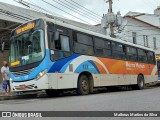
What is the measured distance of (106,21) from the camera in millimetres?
30484

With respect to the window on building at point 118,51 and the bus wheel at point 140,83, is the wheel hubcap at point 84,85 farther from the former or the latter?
the bus wheel at point 140,83

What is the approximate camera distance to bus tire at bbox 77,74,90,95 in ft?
46.3

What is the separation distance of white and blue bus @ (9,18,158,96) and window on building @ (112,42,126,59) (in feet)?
1.64

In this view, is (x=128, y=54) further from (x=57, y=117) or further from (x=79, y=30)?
(x=57, y=117)

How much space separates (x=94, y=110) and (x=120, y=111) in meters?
0.71

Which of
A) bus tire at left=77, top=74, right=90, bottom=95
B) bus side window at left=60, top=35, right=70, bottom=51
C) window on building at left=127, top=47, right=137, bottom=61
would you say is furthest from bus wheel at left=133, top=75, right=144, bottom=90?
bus side window at left=60, top=35, right=70, bottom=51

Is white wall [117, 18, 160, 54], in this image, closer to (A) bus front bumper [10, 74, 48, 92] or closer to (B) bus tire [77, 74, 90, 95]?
(B) bus tire [77, 74, 90, 95]

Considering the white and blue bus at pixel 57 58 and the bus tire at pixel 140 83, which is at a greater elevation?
the white and blue bus at pixel 57 58

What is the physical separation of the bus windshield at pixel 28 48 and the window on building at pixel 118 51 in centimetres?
598

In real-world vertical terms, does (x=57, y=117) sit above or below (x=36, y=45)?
below

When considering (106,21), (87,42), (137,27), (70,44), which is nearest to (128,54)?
(87,42)

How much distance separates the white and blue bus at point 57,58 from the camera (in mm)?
12617

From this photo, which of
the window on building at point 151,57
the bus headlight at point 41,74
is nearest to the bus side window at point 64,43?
the bus headlight at point 41,74

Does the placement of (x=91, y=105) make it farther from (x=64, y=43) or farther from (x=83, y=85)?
(x=83, y=85)
